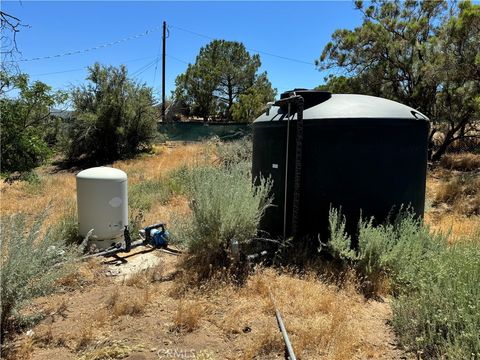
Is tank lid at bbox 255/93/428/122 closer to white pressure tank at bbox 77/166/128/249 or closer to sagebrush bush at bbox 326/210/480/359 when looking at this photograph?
sagebrush bush at bbox 326/210/480/359

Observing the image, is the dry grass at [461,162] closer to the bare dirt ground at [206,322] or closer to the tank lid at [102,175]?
the bare dirt ground at [206,322]

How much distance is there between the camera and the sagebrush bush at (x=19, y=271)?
303cm

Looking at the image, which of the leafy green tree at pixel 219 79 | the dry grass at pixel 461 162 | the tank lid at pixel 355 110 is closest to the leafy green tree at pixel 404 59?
the dry grass at pixel 461 162

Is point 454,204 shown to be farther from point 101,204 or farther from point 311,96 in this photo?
point 101,204

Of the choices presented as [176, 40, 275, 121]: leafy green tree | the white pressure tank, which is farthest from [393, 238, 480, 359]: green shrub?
[176, 40, 275, 121]: leafy green tree

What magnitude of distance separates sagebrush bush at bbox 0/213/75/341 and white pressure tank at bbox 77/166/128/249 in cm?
185

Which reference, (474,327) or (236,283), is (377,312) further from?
(236,283)

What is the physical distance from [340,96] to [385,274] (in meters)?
2.43

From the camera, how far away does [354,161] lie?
466cm

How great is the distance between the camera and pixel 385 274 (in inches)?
163

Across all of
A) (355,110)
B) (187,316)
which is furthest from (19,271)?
(355,110)

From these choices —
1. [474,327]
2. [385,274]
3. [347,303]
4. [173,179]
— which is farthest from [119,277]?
[173,179]

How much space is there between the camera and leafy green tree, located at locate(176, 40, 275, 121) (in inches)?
1416

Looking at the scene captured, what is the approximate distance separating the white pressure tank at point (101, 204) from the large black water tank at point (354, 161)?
7.60 feet
